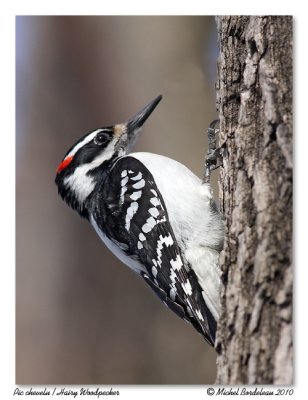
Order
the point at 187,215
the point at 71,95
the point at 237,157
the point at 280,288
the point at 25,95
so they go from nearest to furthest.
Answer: the point at 280,288
the point at 237,157
the point at 187,215
the point at 25,95
the point at 71,95

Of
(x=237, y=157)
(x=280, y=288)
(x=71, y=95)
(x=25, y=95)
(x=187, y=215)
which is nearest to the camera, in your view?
(x=280, y=288)

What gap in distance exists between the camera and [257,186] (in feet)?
7.48

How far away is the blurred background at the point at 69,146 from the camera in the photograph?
111 inches

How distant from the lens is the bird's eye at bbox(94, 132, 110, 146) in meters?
2.93

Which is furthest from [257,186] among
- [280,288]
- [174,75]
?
[174,75]

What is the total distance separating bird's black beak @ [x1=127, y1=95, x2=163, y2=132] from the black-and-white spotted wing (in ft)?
0.86

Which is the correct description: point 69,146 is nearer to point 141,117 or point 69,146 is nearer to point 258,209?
point 141,117

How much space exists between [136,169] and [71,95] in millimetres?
708

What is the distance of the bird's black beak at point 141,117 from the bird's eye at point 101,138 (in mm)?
136

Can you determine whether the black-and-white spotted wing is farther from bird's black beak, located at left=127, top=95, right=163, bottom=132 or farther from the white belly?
bird's black beak, located at left=127, top=95, right=163, bottom=132

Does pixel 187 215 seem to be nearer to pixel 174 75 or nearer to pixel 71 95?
pixel 174 75

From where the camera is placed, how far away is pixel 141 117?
2.99m
